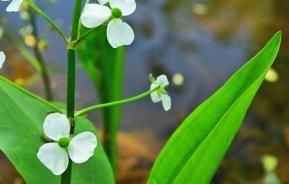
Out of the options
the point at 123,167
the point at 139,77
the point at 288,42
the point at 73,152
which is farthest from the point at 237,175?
the point at 73,152

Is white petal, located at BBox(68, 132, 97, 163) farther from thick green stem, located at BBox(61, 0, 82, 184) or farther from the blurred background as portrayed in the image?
the blurred background

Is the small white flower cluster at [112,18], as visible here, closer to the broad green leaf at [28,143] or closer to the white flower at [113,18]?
the white flower at [113,18]

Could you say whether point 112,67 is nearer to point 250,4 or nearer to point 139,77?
point 139,77

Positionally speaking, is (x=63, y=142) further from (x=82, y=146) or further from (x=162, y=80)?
(x=162, y=80)

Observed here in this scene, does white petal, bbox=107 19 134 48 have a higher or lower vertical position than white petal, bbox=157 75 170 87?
higher

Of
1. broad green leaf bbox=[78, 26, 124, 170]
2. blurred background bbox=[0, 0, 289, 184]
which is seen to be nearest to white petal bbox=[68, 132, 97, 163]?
broad green leaf bbox=[78, 26, 124, 170]

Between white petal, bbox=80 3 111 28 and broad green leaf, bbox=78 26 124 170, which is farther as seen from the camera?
broad green leaf, bbox=78 26 124 170

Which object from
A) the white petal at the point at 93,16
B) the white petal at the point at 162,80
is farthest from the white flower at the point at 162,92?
the white petal at the point at 93,16
